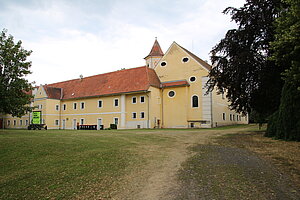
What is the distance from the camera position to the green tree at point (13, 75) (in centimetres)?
1924

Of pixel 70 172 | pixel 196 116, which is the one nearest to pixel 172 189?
pixel 70 172

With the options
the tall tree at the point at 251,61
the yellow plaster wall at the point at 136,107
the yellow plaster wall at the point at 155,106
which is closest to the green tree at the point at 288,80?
the tall tree at the point at 251,61

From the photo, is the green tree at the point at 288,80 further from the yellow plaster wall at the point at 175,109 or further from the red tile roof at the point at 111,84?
the red tile roof at the point at 111,84

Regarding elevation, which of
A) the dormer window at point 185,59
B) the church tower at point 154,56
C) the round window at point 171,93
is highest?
the church tower at point 154,56

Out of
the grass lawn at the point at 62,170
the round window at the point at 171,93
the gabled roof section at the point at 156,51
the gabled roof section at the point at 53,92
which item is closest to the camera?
the grass lawn at the point at 62,170

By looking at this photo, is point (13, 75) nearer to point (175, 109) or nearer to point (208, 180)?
point (208, 180)

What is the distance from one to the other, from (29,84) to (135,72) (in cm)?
2023

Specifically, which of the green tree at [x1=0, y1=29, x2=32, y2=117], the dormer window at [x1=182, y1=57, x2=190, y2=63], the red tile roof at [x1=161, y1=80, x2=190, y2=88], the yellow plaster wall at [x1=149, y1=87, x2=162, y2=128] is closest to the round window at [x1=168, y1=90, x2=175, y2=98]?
the red tile roof at [x1=161, y1=80, x2=190, y2=88]

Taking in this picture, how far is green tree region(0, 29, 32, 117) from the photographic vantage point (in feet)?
63.1

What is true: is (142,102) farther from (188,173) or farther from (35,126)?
(188,173)

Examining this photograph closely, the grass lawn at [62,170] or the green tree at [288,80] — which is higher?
the green tree at [288,80]

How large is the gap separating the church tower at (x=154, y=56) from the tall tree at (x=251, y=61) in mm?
28588

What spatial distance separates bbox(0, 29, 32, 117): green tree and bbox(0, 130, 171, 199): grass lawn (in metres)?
9.11

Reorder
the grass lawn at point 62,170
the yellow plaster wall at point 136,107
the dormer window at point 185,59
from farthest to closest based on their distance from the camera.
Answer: the dormer window at point 185,59, the yellow plaster wall at point 136,107, the grass lawn at point 62,170
